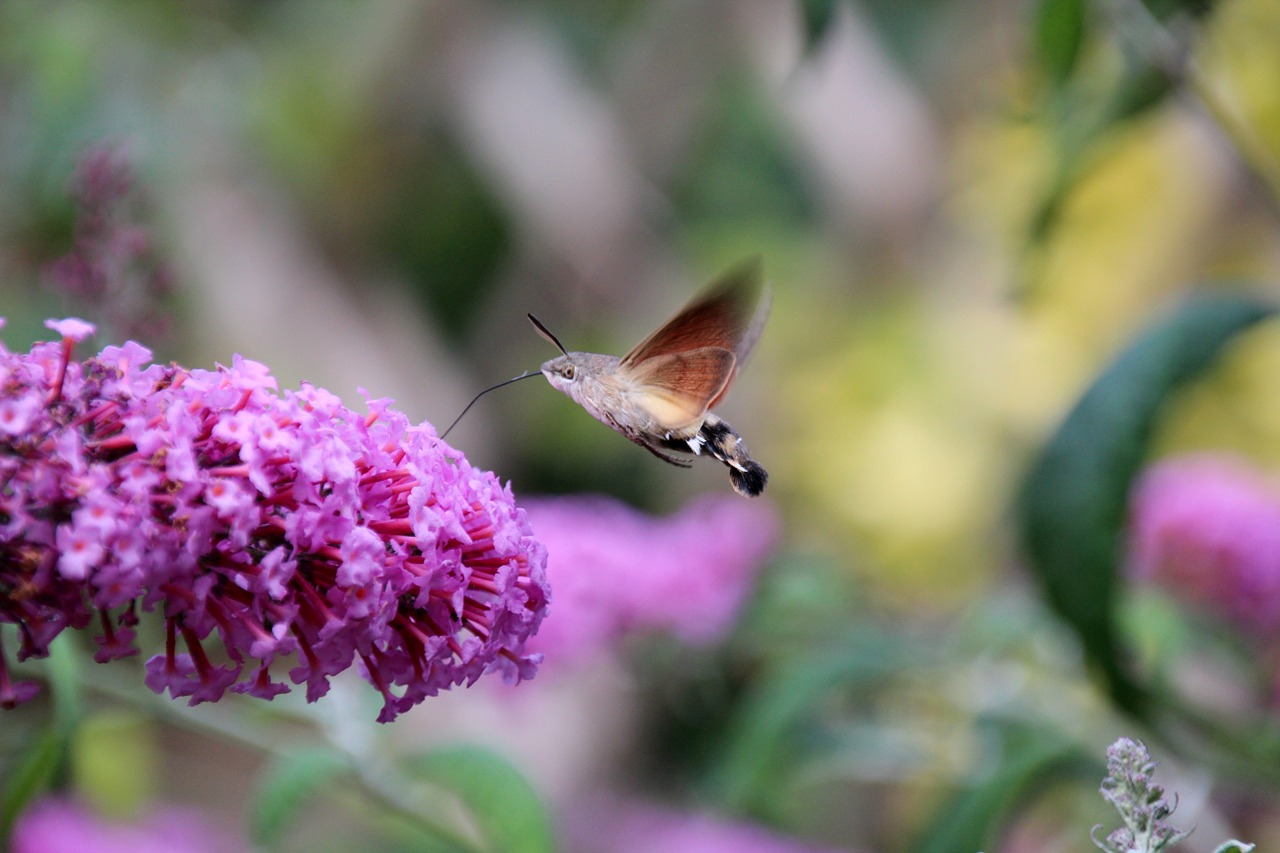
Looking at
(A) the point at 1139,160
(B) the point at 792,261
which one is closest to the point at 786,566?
(A) the point at 1139,160

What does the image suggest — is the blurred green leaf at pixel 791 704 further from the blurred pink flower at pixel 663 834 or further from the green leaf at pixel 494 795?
the green leaf at pixel 494 795

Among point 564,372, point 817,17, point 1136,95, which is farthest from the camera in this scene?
point 1136,95

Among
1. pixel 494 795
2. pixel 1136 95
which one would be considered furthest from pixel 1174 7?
pixel 494 795

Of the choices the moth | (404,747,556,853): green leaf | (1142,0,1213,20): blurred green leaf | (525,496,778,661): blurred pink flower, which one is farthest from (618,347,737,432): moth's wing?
(525,496,778,661): blurred pink flower

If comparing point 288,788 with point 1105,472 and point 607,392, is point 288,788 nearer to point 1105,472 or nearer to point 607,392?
point 607,392

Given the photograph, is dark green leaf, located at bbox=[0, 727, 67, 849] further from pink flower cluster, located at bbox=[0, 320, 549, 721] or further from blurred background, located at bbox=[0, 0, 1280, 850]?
blurred background, located at bbox=[0, 0, 1280, 850]
